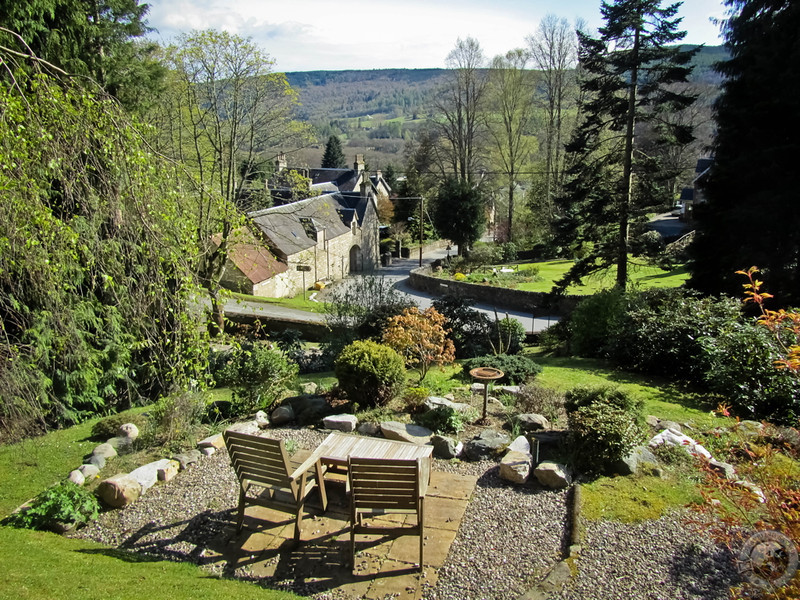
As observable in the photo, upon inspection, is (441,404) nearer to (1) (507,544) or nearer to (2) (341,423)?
(2) (341,423)

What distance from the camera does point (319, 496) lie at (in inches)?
236

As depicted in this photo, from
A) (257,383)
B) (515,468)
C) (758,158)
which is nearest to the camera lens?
(515,468)

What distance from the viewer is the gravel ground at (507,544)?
4668mm

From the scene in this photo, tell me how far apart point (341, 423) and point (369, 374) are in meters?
0.94

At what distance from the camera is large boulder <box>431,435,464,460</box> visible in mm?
7082

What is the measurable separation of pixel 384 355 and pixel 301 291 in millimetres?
27564

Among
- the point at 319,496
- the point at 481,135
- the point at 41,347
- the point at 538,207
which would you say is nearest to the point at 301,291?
the point at 538,207

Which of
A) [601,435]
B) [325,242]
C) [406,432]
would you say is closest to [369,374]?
[406,432]

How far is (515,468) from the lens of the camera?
639 centimetres

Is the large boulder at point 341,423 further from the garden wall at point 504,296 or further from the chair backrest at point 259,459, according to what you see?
the garden wall at point 504,296

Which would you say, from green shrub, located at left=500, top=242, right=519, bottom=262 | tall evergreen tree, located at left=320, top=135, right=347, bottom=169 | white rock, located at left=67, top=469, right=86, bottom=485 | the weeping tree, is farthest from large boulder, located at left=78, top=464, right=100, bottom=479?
tall evergreen tree, located at left=320, top=135, right=347, bottom=169

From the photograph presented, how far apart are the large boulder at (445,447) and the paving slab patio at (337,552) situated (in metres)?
0.97

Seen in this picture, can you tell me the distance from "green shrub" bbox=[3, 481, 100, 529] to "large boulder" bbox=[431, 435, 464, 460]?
12.5 feet

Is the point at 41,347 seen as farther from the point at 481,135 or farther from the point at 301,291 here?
the point at 481,135
